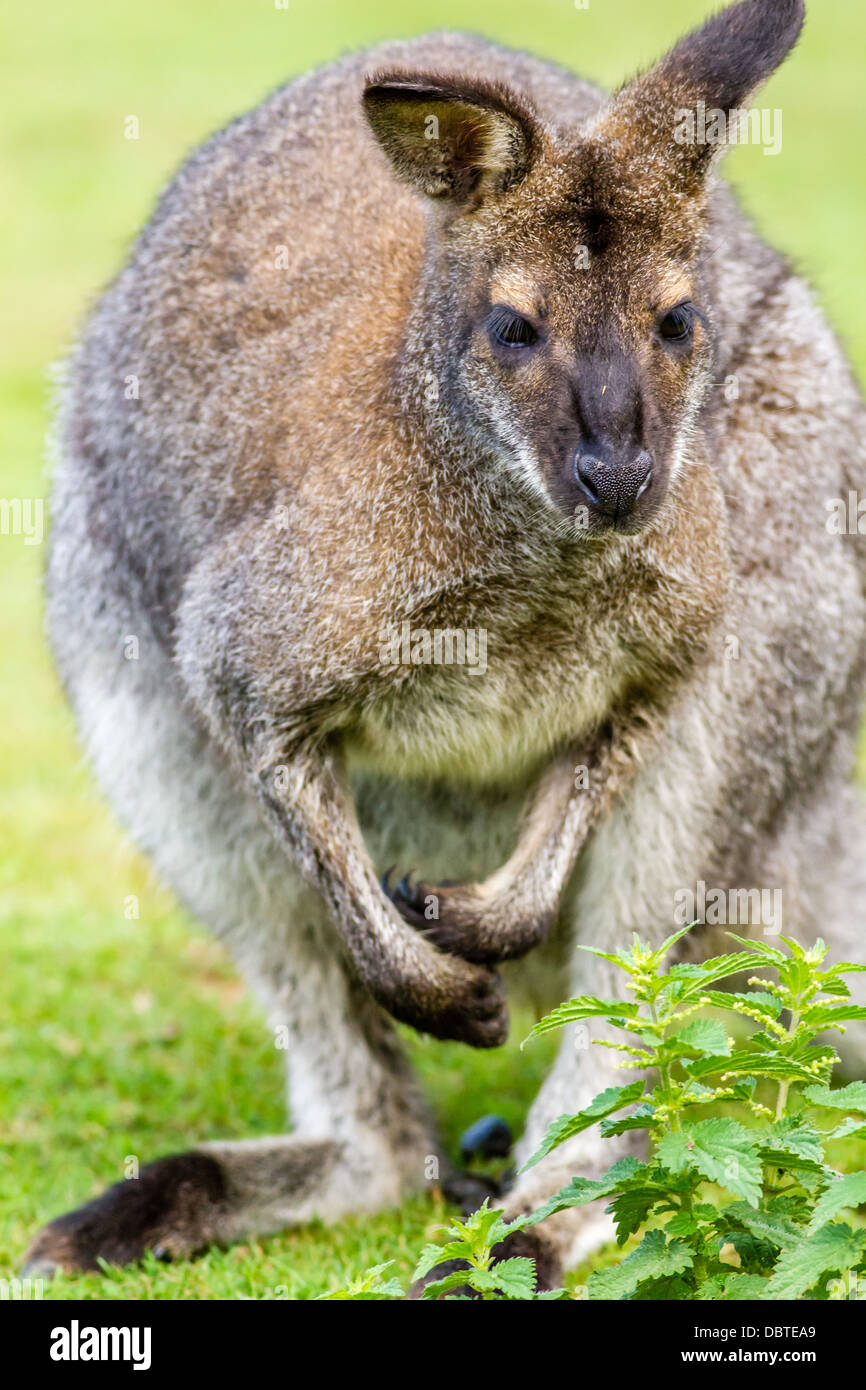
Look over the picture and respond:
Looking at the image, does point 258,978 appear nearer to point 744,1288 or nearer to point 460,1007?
point 460,1007

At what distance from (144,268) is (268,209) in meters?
0.41

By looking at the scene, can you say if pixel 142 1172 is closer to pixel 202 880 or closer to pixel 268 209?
pixel 202 880

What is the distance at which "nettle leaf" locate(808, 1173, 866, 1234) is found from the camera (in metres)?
2.48

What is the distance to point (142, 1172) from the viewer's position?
3.97 m

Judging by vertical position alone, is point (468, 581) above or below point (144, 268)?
below

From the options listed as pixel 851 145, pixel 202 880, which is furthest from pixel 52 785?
pixel 851 145

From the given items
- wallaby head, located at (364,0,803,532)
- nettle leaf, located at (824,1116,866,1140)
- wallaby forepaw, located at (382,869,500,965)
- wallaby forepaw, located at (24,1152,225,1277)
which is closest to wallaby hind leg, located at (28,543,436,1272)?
wallaby forepaw, located at (24,1152,225,1277)

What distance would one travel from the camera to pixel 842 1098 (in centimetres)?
260

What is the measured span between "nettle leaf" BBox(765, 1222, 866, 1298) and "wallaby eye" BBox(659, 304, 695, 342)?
1467 millimetres

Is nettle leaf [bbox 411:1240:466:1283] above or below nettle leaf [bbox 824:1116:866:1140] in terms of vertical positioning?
below

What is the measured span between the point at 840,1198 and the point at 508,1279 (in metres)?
0.52

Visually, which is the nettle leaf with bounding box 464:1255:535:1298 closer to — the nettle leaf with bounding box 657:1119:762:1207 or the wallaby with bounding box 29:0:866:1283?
the nettle leaf with bounding box 657:1119:762:1207

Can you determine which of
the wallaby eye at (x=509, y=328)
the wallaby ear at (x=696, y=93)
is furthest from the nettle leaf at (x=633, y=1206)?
the wallaby ear at (x=696, y=93)
